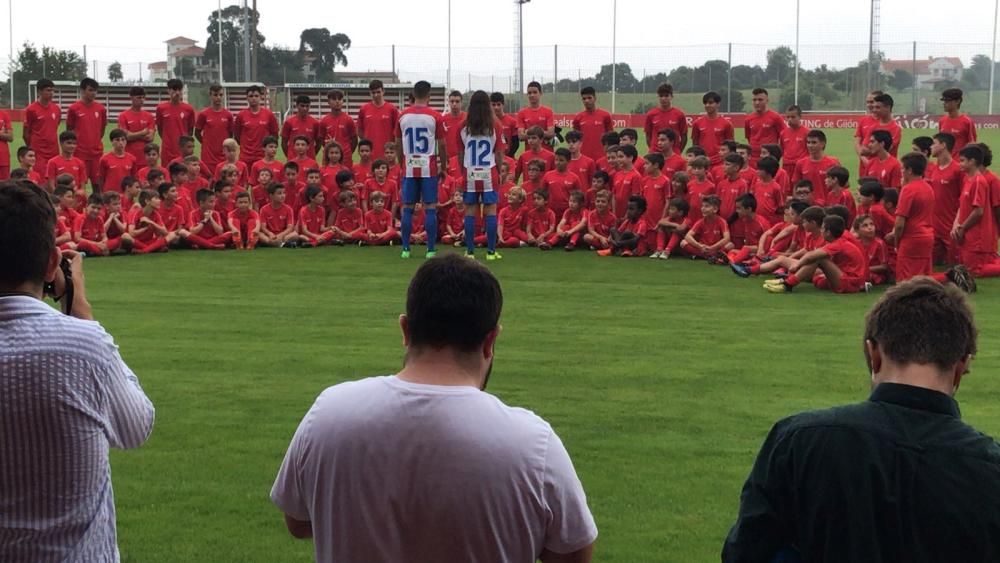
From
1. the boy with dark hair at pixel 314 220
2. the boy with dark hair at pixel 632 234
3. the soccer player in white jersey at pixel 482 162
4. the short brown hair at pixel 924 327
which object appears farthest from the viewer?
the boy with dark hair at pixel 314 220

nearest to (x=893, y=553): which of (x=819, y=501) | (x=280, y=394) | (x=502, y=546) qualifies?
(x=819, y=501)

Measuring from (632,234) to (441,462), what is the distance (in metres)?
12.8

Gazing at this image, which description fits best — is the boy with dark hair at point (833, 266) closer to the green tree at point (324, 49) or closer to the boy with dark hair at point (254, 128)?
the boy with dark hair at point (254, 128)

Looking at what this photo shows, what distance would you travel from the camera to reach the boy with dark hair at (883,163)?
14250 millimetres

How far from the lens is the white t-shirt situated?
8.20 feet

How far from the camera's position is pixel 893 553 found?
2352 millimetres

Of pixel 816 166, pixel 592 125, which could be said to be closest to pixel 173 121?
pixel 592 125

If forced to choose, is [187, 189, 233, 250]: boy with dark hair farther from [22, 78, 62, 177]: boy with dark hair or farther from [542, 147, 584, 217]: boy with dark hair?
[542, 147, 584, 217]: boy with dark hair

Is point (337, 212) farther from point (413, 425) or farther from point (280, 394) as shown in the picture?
point (413, 425)

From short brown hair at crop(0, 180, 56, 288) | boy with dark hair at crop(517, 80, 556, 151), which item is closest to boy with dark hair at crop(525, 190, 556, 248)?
boy with dark hair at crop(517, 80, 556, 151)

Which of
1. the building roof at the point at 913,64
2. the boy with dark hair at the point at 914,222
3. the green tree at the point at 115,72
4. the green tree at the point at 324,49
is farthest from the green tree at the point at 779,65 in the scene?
the boy with dark hair at the point at 914,222

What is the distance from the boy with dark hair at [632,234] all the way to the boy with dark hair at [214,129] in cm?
647

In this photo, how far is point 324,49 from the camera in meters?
48.3

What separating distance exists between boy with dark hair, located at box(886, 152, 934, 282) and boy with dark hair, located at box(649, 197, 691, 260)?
3.13 m
